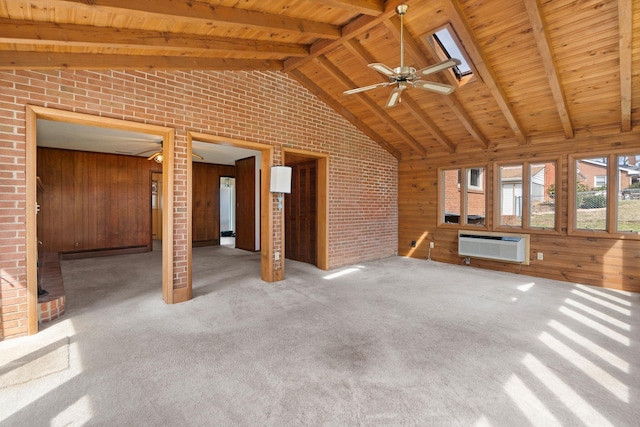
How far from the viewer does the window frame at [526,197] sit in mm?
5199

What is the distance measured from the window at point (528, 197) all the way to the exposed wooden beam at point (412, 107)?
44.2 inches

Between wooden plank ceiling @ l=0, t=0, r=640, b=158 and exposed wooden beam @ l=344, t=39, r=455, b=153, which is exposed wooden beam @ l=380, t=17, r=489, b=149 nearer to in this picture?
wooden plank ceiling @ l=0, t=0, r=640, b=158

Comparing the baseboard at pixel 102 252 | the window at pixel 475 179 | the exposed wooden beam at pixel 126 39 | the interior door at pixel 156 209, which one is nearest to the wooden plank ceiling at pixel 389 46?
the exposed wooden beam at pixel 126 39

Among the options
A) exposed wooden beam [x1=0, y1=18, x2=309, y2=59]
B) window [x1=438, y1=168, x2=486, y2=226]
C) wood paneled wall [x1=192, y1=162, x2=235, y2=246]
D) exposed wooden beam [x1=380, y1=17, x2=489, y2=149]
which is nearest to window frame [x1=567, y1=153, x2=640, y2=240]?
exposed wooden beam [x1=380, y1=17, x2=489, y2=149]

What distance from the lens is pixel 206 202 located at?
896 cm

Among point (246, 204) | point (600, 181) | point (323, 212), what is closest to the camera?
point (600, 181)

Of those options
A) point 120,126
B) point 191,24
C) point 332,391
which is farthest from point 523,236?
point 120,126

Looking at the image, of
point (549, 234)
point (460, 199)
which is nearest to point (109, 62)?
point (460, 199)

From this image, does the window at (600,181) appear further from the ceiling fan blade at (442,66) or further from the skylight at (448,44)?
the ceiling fan blade at (442,66)

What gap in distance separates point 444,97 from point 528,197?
2.59 metres

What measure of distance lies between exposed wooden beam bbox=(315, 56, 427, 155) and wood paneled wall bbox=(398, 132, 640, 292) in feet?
1.93

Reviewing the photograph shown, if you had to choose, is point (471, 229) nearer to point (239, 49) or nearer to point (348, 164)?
point (348, 164)

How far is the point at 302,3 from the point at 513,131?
13.3 feet

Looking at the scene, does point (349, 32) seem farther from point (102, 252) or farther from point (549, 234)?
point (102, 252)
